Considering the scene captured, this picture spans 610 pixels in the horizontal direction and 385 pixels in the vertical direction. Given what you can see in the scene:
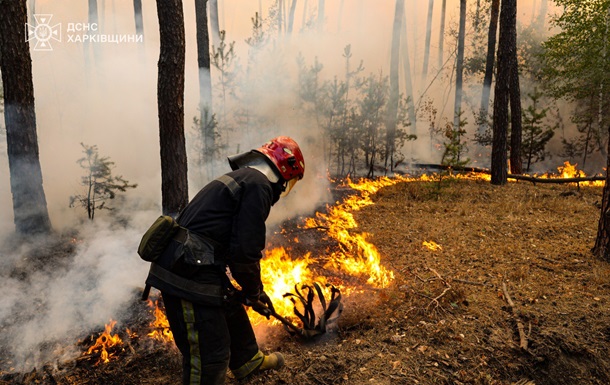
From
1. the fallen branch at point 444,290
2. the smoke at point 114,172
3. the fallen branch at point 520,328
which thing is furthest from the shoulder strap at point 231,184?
the fallen branch at point 520,328

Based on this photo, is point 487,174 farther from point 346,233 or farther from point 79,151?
point 79,151

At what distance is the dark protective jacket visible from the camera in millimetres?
2744

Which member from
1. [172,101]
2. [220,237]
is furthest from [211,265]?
[172,101]

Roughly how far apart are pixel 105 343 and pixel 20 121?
5138 mm

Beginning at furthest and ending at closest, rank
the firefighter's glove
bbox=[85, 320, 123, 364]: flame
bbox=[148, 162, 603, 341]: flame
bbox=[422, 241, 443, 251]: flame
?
bbox=[422, 241, 443, 251]: flame, bbox=[148, 162, 603, 341]: flame, bbox=[85, 320, 123, 364]: flame, the firefighter's glove

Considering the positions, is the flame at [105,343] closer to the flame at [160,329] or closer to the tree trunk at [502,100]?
the flame at [160,329]

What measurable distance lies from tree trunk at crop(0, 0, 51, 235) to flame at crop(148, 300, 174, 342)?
4.41 meters

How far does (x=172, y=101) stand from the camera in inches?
232

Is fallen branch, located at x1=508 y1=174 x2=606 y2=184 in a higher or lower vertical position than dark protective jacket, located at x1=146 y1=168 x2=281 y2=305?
lower

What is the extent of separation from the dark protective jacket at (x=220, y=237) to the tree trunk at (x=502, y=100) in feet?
33.5

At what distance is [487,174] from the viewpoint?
1366cm

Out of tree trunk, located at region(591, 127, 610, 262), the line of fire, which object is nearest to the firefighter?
the line of fire

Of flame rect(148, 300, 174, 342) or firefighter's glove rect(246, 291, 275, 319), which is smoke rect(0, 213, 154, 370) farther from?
firefighter's glove rect(246, 291, 275, 319)

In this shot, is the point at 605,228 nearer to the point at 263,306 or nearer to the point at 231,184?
the point at 263,306
